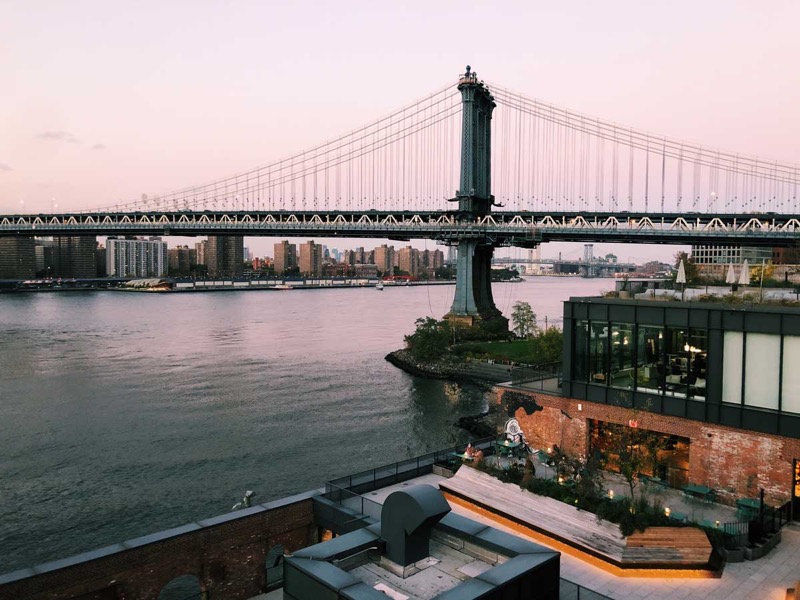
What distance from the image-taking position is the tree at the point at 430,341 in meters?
61.3

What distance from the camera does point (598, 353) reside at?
67.1ft

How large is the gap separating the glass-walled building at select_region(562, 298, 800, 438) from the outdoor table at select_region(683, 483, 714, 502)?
6.19 feet

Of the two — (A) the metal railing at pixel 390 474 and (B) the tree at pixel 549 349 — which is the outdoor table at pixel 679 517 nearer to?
(A) the metal railing at pixel 390 474

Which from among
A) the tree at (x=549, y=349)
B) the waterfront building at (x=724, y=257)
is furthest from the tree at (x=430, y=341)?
the waterfront building at (x=724, y=257)

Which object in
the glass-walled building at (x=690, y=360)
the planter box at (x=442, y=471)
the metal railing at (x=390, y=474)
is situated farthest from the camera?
the planter box at (x=442, y=471)

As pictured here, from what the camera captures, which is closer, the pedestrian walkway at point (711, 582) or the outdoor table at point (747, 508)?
the pedestrian walkway at point (711, 582)

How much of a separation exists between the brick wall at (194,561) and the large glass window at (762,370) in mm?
12414

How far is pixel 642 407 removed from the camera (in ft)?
63.4

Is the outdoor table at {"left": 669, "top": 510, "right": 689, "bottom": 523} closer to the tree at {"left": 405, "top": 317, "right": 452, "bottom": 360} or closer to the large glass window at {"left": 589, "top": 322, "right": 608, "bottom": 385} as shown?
the large glass window at {"left": 589, "top": 322, "right": 608, "bottom": 385}

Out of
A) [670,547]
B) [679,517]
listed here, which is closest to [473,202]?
[679,517]

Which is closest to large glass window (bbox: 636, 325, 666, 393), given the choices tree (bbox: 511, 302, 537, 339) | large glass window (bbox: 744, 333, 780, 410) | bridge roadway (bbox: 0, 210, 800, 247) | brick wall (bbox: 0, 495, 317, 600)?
large glass window (bbox: 744, 333, 780, 410)

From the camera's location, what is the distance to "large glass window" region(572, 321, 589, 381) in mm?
20672

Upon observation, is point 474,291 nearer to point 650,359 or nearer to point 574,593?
point 650,359

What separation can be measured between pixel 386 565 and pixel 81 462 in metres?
24.2
